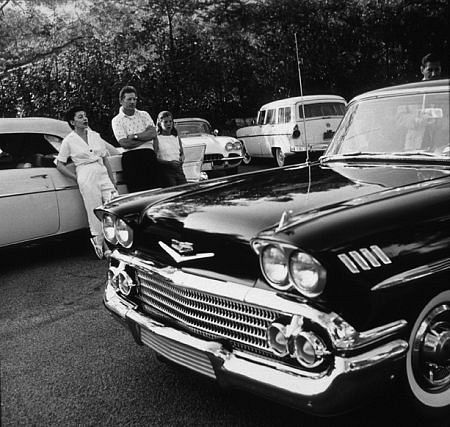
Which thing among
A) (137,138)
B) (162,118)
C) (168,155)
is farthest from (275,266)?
(162,118)

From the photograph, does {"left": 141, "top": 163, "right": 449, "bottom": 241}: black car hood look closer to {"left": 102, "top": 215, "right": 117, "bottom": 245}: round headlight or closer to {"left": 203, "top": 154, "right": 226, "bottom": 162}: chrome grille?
{"left": 102, "top": 215, "right": 117, "bottom": 245}: round headlight

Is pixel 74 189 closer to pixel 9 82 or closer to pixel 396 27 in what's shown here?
pixel 9 82

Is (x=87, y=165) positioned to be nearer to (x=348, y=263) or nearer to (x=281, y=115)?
(x=348, y=263)

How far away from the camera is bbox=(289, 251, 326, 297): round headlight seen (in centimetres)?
203

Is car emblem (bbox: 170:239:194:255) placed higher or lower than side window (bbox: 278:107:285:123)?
higher

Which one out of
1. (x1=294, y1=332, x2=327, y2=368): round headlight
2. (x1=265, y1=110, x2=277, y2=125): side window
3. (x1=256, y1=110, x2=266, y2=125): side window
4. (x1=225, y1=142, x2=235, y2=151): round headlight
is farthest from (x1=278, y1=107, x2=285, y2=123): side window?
(x1=294, y1=332, x2=327, y2=368): round headlight

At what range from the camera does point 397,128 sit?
11.2 feet

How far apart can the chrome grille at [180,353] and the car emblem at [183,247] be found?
0.39 metres

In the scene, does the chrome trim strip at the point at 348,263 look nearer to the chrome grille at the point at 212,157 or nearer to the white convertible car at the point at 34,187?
the white convertible car at the point at 34,187

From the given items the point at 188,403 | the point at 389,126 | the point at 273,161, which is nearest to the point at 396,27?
the point at 273,161

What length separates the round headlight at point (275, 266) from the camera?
2.12 metres

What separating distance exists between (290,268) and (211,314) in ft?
1.62

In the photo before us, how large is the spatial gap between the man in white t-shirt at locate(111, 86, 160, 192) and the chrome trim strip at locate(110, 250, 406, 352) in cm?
379

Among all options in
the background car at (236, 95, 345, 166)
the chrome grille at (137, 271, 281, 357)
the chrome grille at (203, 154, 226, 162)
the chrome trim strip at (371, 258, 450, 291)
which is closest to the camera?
the chrome trim strip at (371, 258, 450, 291)
